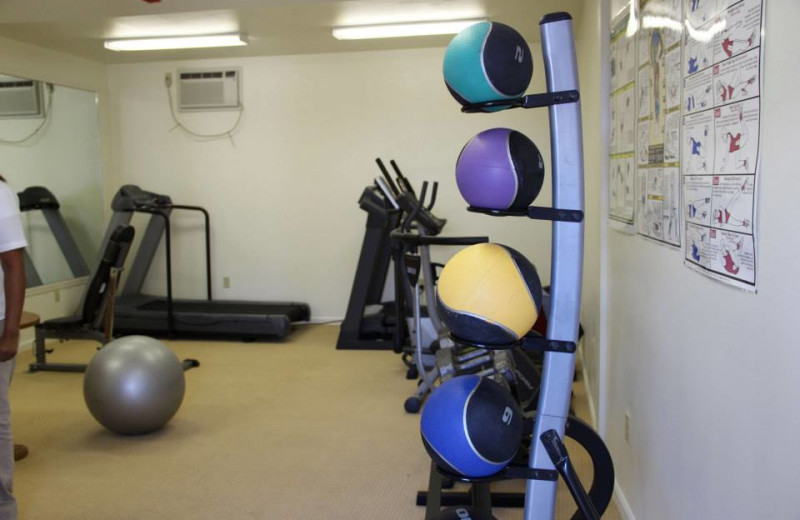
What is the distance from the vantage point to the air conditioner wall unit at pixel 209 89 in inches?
281

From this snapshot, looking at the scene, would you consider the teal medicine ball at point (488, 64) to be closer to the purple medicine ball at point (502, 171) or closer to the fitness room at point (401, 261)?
the fitness room at point (401, 261)

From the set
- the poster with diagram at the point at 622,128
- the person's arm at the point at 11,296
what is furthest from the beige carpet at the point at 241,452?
the poster with diagram at the point at 622,128

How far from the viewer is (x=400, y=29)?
18.9ft

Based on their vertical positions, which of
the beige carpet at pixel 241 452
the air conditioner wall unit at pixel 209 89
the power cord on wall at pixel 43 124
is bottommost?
the beige carpet at pixel 241 452

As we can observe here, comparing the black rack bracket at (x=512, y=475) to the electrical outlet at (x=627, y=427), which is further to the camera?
the electrical outlet at (x=627, y=427)

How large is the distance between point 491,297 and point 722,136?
0.66 m

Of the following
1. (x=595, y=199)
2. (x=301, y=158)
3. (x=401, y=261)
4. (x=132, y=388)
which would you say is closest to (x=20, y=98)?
(x=301, y=158)

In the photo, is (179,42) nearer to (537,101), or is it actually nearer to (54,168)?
(54,168)

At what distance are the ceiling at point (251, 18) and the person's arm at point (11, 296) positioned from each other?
270 centimetres

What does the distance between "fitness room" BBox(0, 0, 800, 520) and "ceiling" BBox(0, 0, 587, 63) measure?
4cm

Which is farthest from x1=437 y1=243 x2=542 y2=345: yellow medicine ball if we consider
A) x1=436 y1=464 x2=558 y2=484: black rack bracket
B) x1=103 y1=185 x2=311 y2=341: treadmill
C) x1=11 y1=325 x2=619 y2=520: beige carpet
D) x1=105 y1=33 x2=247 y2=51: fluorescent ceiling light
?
x1=105 y1=33 x2=247 y2=51: fluorescent ceiling light

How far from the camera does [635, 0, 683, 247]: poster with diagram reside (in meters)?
2.10

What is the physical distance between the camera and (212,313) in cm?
644

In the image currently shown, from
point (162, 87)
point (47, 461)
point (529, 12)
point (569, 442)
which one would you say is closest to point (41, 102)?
point (162, 87)
